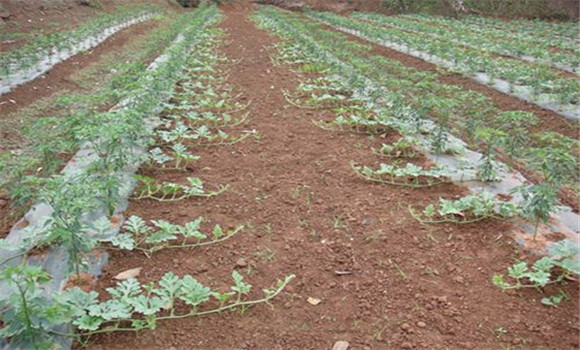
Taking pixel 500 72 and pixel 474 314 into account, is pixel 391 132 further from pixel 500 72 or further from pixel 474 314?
pixel 500 72

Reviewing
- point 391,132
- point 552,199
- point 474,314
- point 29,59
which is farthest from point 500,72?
point 29,59

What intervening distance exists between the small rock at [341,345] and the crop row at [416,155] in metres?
1.00

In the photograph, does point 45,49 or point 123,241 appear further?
point 45,49

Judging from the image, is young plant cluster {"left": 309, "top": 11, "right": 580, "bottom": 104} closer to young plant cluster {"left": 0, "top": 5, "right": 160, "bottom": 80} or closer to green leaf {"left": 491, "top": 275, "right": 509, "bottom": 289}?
green leaf {"left": 491, "top": 275, "right": 509, "bottom": 289}

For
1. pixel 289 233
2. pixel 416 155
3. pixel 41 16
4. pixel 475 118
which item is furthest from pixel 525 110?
pixel 41 16

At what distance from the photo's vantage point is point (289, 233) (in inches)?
129

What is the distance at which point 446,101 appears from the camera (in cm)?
450

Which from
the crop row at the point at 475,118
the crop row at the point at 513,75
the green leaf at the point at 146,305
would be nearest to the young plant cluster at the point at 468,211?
the crop row at the point at 475,118

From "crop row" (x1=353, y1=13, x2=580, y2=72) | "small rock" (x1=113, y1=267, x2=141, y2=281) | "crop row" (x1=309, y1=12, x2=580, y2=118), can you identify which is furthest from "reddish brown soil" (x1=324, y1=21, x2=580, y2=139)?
"small rock" (x1=113, y1=267, x2=141, y2=281)

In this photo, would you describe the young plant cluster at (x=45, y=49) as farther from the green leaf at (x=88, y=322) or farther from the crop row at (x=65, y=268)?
the green leaf at (x=88, y=322)

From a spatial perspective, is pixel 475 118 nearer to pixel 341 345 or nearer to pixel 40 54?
pixel 341 345

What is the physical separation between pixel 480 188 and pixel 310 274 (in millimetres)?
1793

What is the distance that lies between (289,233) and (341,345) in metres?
1.09

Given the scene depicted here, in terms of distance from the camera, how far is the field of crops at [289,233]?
92.8 inches
